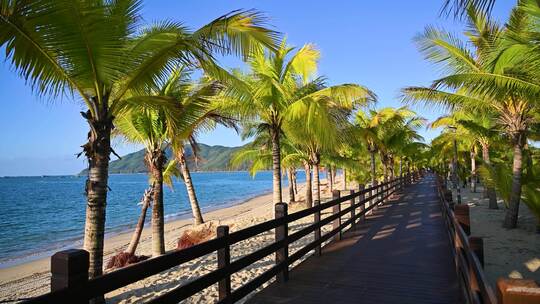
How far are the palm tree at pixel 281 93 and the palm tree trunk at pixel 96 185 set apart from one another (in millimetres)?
6601

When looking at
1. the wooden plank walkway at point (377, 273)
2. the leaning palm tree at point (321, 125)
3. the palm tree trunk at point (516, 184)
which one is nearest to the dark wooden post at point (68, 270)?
the wooden plank walkway at point (377, 273)

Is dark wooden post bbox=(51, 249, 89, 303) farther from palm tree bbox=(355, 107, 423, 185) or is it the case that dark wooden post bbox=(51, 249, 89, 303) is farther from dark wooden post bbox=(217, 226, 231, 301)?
palm tree bbox=(355, 107, 423, 185)

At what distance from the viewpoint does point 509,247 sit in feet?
32.7

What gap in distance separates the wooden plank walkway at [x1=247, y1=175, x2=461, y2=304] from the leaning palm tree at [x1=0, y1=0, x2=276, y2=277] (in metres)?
3.21

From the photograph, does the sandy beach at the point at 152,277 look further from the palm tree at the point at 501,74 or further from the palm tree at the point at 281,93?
the palm tree at the point at 501,74

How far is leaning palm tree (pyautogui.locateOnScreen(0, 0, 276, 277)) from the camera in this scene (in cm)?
520

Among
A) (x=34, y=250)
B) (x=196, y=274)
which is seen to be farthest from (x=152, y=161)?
(x=34, y=250)

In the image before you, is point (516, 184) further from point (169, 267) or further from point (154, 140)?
point (169, 267)

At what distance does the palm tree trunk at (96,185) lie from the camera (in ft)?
19.8

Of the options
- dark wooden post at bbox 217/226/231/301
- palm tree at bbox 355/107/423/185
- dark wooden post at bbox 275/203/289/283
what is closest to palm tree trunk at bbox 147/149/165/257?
dark wooden post at bbox 275/203/289/283

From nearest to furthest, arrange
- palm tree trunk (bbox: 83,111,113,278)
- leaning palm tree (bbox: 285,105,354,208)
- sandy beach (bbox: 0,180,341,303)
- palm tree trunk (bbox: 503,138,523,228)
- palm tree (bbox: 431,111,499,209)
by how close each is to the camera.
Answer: palm tree trunk (bbox: 83,111,113,278) → sandy beach (bbox: 0,180,341,303) → palm tree trunk (bbox: 503,138,523,228) → leaning palm tree (bbox: 285,105,354,208) → palm tree (bbox: 431,111,499,209)

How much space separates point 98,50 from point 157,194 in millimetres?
6915

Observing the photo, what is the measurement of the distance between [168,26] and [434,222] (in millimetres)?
9392

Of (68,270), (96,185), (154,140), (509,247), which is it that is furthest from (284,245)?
(154,140)
